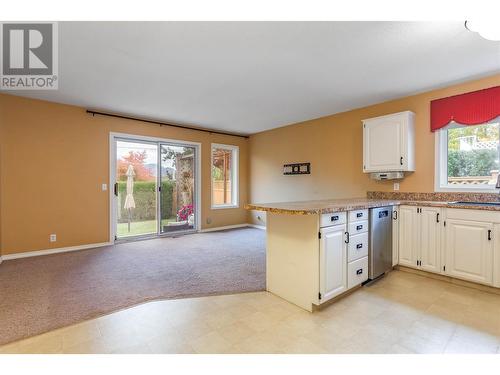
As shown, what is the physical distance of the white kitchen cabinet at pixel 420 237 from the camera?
2836 millimetres

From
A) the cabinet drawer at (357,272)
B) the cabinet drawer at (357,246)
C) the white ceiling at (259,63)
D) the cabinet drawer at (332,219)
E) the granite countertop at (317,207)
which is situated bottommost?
the cabinet drawer at (357,272)

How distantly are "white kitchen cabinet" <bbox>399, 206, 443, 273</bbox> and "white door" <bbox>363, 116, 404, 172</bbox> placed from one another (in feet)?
2.28

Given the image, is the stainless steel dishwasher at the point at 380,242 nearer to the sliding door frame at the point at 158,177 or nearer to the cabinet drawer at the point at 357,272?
the cabinet drawer at the point at 357,272

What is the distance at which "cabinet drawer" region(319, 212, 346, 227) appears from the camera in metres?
2.15

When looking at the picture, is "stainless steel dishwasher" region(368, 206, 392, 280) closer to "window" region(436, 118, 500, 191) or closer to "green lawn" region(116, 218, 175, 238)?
"window" region(436, 118, 500, 191)

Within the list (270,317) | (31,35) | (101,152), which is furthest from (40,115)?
(270,317)

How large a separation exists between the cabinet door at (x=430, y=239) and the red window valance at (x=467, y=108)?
4.01 ft

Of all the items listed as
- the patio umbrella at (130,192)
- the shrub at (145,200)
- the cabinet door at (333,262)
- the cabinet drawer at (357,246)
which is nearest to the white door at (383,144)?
the cabinet drawer at (357,246)

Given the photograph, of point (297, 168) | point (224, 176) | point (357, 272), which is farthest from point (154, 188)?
point (357, 272)

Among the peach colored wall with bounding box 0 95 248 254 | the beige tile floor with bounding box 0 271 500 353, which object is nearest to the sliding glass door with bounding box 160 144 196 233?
the peach colored wall with bounding box 0 95 248 254

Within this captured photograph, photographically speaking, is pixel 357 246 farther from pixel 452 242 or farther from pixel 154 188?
pixel 154 188
